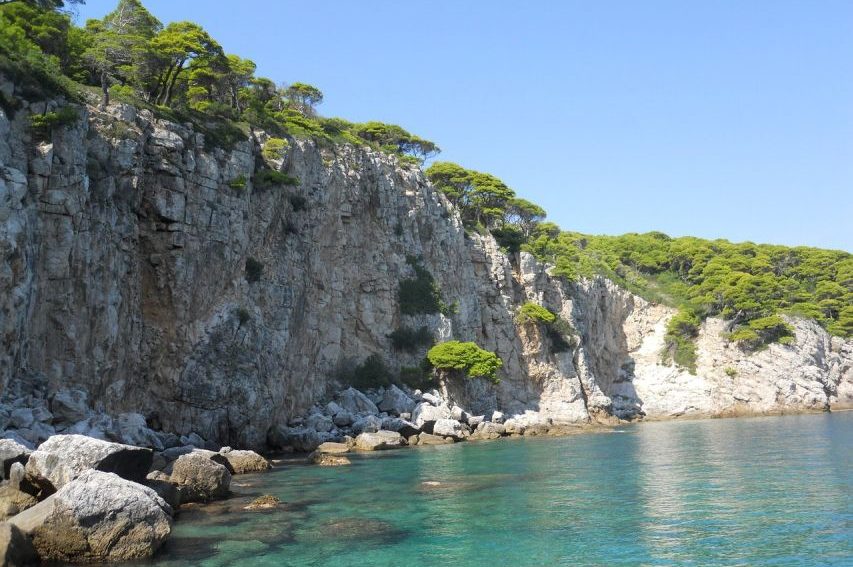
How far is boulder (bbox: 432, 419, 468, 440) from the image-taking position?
45656 millimetres

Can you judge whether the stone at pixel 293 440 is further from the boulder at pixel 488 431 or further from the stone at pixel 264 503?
the stone at pixel 264 503

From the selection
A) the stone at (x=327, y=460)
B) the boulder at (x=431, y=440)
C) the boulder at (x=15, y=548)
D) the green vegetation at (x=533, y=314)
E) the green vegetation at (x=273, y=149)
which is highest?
the green vegetation at (x=273, y=149)

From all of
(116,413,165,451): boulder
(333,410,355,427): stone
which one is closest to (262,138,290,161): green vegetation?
(333,410,355,427): stone

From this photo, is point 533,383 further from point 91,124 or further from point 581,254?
point 91,124

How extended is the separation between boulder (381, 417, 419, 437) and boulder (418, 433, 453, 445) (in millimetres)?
632

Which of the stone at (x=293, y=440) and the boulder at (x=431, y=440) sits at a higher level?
the stone at (x=293, y=440)

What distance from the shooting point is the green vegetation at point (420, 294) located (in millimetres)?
55750

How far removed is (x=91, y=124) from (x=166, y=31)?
14.2m

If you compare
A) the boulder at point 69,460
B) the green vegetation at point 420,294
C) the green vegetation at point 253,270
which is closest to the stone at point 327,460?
the green vegetation at point 253,270

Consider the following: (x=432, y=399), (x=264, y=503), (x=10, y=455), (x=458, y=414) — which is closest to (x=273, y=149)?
(x=432, y=399)

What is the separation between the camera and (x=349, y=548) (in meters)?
16.0

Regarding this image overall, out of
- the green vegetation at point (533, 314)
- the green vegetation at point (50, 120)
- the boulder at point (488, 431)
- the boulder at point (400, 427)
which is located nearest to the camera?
the green vegetation at point (50, 120)

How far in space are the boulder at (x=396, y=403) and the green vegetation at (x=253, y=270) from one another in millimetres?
12941

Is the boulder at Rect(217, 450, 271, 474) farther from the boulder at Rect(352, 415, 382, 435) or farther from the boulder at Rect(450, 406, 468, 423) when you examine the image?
the boulder at Rect(450, 406, 468, 423)
